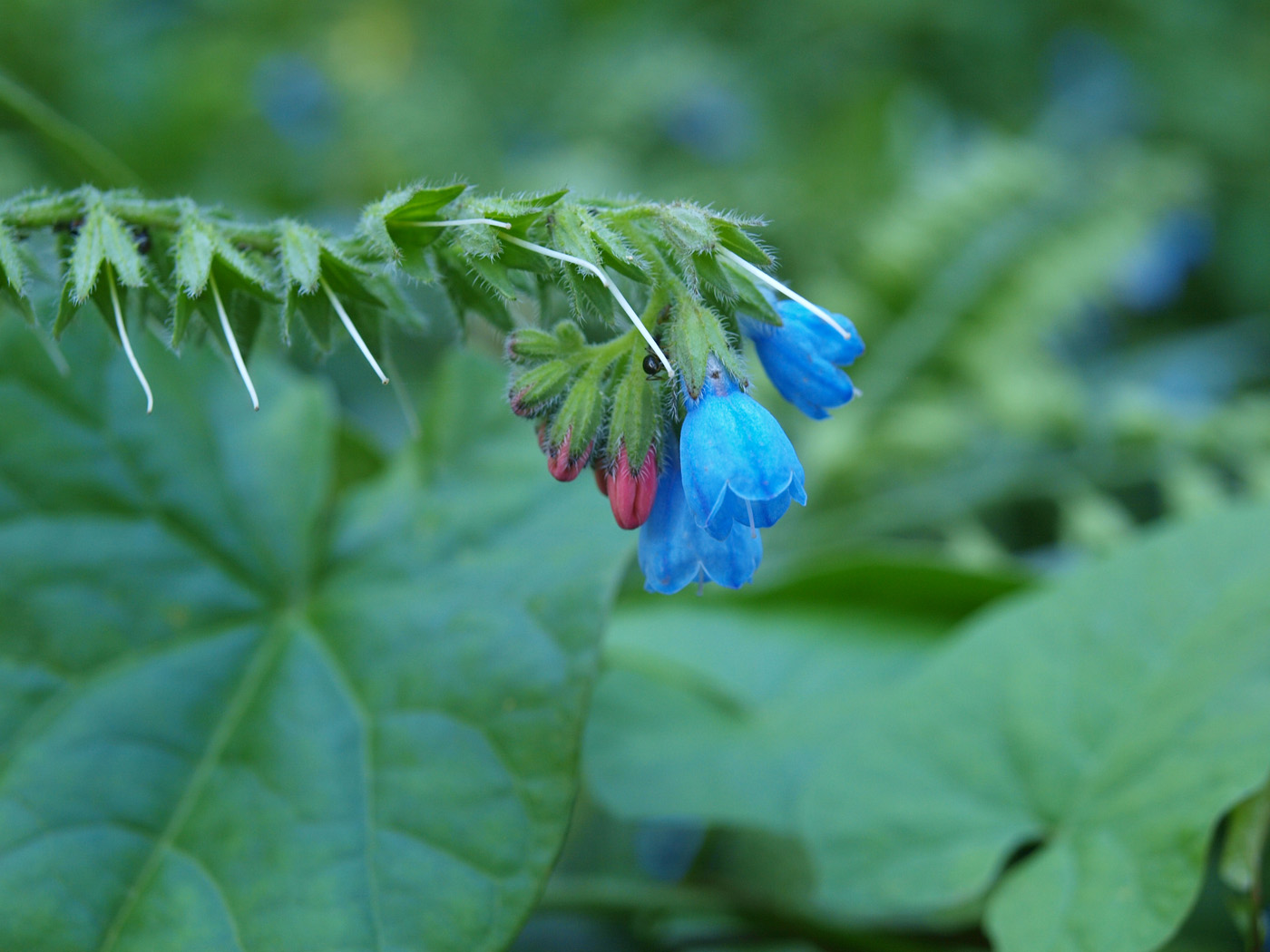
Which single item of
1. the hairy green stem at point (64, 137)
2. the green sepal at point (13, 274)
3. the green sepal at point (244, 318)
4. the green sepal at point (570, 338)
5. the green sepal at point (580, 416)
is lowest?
the green sepal at point (580, 416)

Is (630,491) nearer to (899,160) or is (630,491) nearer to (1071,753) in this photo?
(1071,753)

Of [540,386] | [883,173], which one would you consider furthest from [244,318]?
[883,173]

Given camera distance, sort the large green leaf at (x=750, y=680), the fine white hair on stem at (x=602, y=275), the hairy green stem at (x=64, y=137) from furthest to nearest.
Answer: the large green leaf at (x=750, y=680) < the hairy green stem at (x=64, y=137) < the fine white hair on stem at (x=602, y=275)

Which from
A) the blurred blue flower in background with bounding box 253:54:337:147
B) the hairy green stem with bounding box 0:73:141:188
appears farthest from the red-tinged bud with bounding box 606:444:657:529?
the blurred blue flower in background with bounding box 253:54:337:147

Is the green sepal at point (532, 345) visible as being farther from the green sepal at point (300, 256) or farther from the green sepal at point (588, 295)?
the green sepal at point (300, 256)

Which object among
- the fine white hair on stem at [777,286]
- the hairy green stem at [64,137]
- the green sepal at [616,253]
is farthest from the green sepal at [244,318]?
the hairy green stem at [64,137]

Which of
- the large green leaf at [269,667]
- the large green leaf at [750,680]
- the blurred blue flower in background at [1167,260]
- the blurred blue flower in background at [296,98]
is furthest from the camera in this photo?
the blurred blue flower in background at [296,98]

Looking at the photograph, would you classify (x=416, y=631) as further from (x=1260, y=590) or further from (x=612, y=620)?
(x=1260, y=590)
